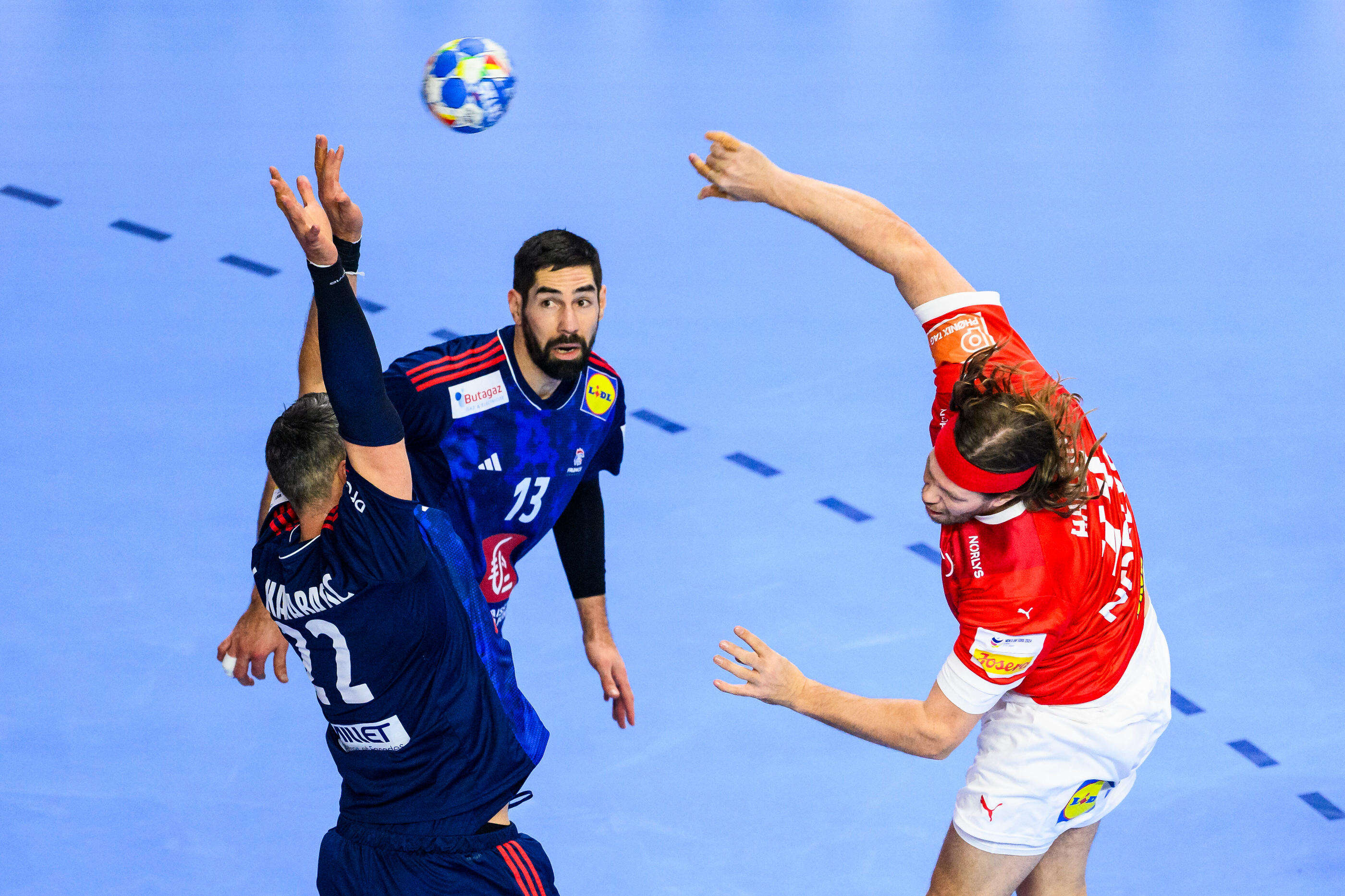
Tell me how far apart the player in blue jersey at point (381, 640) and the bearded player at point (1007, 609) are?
1.98 ft

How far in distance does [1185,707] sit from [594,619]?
7.31 ft

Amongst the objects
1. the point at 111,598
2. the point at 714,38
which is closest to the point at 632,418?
the point at 111,598

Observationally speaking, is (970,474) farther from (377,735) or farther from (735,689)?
(377,735)

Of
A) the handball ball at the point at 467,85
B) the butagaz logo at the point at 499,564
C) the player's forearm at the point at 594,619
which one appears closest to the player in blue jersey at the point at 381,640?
the butagaz logo at the point at 499,564

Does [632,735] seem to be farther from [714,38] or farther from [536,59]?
[714,38]

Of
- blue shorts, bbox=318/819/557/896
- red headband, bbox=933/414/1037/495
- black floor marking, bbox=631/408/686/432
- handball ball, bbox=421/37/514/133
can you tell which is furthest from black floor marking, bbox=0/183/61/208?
red headband, bbox=933/414/1037/495

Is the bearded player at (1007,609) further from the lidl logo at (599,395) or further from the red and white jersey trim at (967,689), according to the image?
the lidl logo at (599,395)

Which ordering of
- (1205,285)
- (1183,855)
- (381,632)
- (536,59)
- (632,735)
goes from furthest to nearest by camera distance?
(536,59) < (1205,285) < (632,735) < (1183,855) < (381,632)

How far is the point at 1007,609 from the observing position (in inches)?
126

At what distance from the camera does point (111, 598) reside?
→ 537cm

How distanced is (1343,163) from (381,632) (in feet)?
31.2

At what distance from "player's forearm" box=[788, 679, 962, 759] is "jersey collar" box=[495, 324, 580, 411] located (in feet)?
4.06

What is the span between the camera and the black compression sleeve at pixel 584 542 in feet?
14.3

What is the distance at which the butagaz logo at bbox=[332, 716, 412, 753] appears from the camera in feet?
10.1
